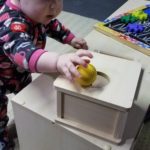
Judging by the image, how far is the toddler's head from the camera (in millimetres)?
569

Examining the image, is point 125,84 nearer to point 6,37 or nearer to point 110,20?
point 6,37

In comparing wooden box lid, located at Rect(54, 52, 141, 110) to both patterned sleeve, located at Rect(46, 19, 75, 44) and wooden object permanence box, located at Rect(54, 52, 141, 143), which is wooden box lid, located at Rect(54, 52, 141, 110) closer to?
wooden object permanence box, located at Rect(54, 52, 141, 143)

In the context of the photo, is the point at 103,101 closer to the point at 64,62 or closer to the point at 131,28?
the point at 64,62

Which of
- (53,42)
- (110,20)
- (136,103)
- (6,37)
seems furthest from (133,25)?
(53,42)

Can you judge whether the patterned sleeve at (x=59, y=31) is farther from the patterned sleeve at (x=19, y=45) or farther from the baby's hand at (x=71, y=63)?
the baby's hand at (x=71, y=63)

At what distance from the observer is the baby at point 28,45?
482 mm

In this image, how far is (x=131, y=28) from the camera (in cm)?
87

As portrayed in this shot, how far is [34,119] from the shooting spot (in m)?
0.59

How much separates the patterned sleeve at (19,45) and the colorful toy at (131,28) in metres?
0.35

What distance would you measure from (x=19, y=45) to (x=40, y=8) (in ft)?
0.34

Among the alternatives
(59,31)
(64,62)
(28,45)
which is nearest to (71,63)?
(64,62)

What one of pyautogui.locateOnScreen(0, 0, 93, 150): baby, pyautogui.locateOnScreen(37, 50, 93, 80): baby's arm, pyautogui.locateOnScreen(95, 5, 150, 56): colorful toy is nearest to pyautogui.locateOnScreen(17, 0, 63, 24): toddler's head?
pyautogui.locateOnScreen(0, 0, 93, 150): baby

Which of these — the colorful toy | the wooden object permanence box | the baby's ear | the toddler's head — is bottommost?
the colorful toy

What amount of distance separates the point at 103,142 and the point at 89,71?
142 millimetres
